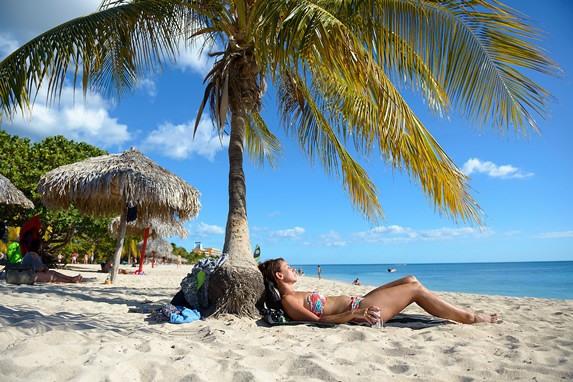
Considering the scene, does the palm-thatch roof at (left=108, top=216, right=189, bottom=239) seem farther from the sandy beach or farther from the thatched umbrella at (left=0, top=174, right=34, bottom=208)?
the sandy beach

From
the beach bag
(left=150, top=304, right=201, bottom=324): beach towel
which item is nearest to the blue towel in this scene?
(left=150, top=304, right=201, bottom=324): beach towel

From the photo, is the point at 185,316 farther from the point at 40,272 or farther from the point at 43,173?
the point at 43,173

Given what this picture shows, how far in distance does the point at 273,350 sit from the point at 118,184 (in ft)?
20.1

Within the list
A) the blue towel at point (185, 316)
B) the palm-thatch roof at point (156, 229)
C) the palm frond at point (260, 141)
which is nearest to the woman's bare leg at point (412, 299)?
the blue towel at point (185, 316)

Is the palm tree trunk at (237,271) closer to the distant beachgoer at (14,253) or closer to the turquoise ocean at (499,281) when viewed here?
the distant beachgoer at (14,253)

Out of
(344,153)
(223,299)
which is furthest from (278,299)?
(344,153)

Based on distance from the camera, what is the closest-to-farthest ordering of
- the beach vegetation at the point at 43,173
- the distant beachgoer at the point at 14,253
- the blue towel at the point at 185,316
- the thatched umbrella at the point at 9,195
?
the blue towel at the point at 185,316 < the distant beachgoer at the point at 14,253 < the thatched umbrella at the point at 9,195 < the beach vegetation at the point at 43,173

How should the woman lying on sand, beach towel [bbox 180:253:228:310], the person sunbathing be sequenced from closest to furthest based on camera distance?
the woman lying on sand, beach towel [bbox 180:253:228:310], the person sunbathing

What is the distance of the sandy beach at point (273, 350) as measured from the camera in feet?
6.64

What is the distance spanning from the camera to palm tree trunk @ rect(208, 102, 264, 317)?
3863mm

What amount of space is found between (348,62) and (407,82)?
Result: 75 centimetres

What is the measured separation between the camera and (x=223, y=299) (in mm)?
3883

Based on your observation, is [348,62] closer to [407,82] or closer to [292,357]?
[407,82]

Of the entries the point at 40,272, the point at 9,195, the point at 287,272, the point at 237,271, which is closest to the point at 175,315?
the point at 237,271
